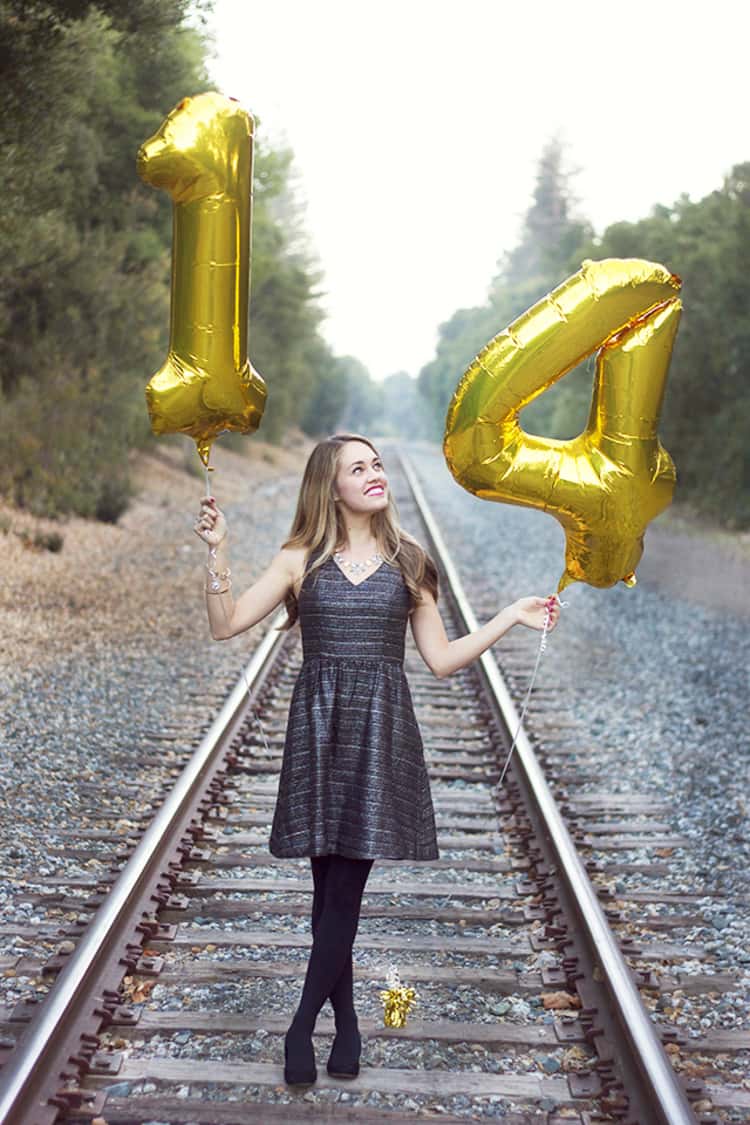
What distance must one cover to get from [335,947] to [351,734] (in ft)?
1.96

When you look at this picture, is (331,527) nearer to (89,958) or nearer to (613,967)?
(89,958)

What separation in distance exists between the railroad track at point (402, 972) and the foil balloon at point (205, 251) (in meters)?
1.78

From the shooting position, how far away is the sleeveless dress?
3.38 m

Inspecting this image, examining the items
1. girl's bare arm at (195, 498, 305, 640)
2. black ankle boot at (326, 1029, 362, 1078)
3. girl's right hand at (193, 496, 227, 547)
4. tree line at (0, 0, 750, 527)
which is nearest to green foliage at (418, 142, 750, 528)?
tree line at (0, 0, 750, 527)

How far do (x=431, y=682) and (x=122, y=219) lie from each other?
1108 cm

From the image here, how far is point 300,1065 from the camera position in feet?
11.1

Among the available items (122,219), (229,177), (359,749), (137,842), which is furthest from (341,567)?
(122,219)

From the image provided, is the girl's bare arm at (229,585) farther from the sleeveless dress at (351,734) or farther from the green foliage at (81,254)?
the green foliage at (81,254)

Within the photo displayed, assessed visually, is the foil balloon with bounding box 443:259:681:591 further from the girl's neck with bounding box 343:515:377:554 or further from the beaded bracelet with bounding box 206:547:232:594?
the beaded bracelet with bounding box 206:547:232:594

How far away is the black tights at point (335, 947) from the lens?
3404 millimetres

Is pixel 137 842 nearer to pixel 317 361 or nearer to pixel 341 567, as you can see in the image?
pixel 341 567

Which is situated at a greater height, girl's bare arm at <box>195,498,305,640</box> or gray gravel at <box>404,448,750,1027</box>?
gray gravel at <box>404,448,750,1027</box>

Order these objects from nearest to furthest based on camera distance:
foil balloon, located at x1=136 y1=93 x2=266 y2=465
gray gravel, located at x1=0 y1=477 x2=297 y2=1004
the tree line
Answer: foil balloon, located at x1=136 y1=93 x2=266 y2=465, gray gravel, located at x1=0 y1=477 x2=297 y2=1004, the tree line

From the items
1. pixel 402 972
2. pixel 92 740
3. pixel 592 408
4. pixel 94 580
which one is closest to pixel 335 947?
pixel 402 972
